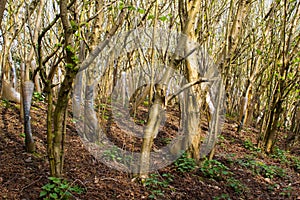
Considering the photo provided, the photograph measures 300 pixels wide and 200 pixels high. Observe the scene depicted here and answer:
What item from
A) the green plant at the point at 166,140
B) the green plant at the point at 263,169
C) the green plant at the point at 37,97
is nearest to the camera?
the green plant at the point at 263,169

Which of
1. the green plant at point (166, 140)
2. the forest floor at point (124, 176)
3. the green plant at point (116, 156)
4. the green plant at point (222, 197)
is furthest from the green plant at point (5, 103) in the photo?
the green plant at point (222, 197)

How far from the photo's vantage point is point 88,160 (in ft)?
16.5

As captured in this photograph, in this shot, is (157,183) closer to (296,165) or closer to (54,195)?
(54,195)

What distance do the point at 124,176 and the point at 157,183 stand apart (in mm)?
556

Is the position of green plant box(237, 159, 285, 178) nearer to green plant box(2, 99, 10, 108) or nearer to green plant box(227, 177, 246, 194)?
green plant box(227, 177, 246, 194)

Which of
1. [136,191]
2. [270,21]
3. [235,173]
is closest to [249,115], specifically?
[270,21]

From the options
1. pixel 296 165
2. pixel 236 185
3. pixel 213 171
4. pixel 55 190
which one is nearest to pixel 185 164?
pixel 213 171

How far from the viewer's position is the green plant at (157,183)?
Answer: 164 inches

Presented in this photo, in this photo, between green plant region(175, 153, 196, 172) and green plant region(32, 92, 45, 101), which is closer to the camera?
green plant region(175, 153, 196, 172)

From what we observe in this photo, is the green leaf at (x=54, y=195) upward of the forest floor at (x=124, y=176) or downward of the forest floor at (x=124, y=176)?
upward

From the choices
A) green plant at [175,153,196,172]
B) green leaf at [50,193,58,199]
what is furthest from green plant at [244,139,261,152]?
green leaf at [50,193,58,199]

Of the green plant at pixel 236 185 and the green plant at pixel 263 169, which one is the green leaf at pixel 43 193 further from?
the green plant at pixel 263 169

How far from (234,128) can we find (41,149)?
7.53m

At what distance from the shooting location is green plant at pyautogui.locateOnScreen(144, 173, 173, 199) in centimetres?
416
